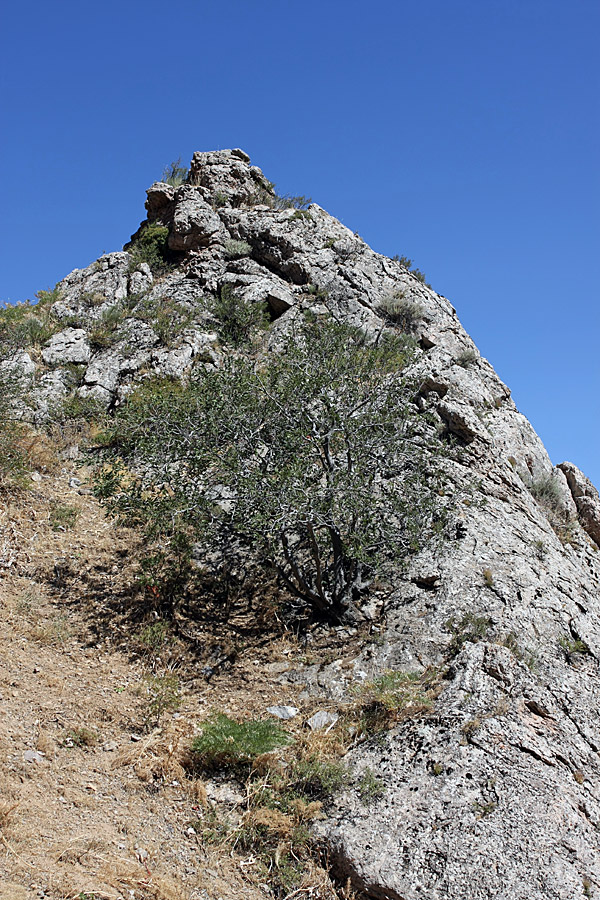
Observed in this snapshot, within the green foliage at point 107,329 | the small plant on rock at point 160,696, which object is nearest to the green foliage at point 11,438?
the green foliage at point 107,329

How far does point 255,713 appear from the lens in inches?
250

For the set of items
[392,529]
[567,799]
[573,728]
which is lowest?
[567,799]

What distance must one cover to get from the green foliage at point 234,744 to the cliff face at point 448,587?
87cm

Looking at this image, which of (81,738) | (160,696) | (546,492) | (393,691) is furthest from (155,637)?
(546,492)

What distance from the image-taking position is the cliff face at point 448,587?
459cm

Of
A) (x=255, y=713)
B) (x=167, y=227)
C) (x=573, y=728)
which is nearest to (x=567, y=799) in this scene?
(x=573, y=728)

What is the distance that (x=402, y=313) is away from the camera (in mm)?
14867

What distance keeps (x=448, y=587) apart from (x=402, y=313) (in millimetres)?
9156

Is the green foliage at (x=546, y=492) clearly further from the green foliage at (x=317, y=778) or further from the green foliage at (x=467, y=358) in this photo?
the green foliage at (x=317, y=778)

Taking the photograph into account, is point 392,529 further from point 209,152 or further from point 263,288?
point 209,152

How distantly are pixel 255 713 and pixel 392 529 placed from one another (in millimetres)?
3021

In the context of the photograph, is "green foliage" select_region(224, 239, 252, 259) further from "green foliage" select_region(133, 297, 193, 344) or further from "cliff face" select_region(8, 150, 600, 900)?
"green foliage" select_region(133, 297, 193, 344)

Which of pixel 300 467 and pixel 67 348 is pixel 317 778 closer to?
pixel 300 467

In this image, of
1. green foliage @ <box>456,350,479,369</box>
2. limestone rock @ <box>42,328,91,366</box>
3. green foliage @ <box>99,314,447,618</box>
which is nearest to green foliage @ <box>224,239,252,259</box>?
limestone rock @ <box>42,328,91,366</box>
